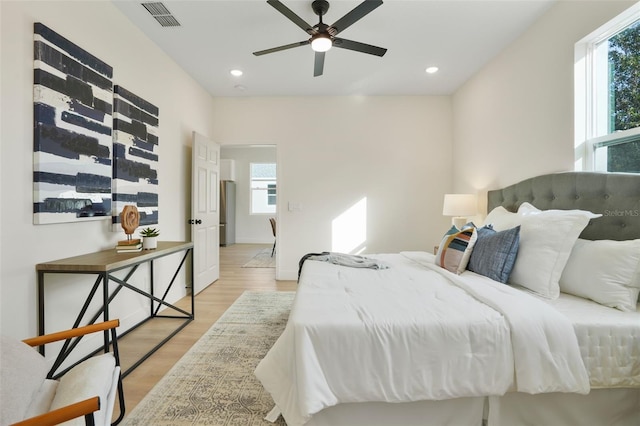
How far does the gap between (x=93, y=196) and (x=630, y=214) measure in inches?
145

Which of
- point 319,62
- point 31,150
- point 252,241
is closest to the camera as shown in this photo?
point 31,150

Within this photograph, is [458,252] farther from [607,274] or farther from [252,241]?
[252,241]

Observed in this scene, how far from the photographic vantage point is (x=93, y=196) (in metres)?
2.31

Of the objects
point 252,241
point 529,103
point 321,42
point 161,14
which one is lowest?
point 252,241

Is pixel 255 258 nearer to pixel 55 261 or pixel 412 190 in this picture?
pixel 412 190

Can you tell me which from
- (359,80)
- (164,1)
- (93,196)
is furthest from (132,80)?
(359,80)

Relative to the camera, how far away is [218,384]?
1930 mm

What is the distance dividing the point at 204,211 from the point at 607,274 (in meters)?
3.96

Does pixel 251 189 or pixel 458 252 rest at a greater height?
pixel 251 189

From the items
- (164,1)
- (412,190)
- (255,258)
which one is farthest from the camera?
(255,258)

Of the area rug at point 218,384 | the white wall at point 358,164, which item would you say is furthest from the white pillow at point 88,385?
the white wall at point 358,164

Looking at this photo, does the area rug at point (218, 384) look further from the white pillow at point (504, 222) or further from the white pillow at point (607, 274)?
the white pillow at point (504, 222)

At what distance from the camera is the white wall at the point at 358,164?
4621 millimetres

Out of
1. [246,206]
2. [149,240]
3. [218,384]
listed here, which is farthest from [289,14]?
[246,206]
